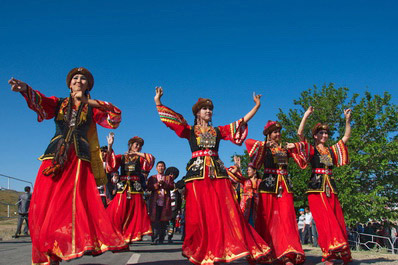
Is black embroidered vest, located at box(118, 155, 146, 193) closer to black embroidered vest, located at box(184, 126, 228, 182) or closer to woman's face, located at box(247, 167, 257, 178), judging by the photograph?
woman's face, located at box(247, 167, 257, 178)

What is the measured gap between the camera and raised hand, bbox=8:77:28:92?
4.49 metres

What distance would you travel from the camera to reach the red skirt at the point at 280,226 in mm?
6066

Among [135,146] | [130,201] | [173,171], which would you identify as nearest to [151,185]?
[173,171]

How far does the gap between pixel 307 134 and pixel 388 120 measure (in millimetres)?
4586

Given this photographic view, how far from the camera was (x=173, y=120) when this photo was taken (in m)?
5.63

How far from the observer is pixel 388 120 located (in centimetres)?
2278

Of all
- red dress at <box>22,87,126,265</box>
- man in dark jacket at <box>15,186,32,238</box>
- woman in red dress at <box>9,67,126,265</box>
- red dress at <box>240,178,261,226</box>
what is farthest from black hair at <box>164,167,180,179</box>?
red dress at <box>22,87,126,265</box>

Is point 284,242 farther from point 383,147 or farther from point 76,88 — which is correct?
point 383,147

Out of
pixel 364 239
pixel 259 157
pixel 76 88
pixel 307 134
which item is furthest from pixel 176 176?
pixel 307 134

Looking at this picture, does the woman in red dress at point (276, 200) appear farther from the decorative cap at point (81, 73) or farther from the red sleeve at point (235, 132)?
the decorative cap at point (81, 73)

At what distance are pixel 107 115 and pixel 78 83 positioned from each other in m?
0.58

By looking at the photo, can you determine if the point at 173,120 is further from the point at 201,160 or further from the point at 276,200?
the point at 276,200

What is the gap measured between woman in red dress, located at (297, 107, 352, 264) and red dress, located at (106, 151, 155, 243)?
11.3ft

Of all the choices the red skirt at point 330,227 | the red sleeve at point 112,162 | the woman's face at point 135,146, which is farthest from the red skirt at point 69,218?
the woman's face at point 135,146
